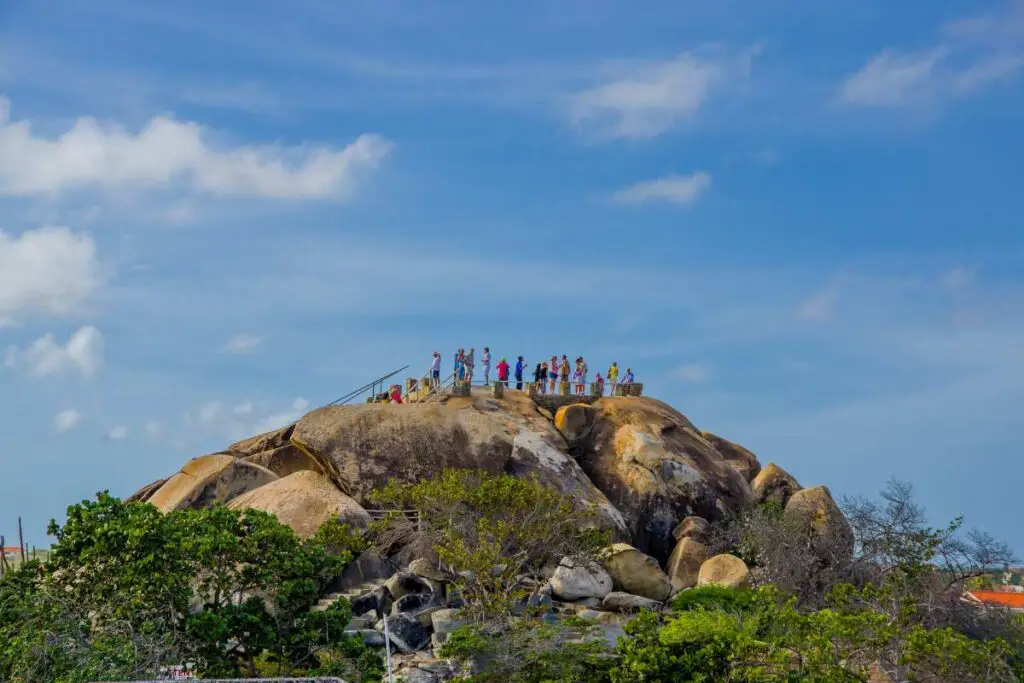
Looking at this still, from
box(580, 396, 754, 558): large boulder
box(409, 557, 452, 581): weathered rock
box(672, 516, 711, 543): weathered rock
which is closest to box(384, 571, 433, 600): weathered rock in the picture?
box(409, 557, 452, 581): weathered rock

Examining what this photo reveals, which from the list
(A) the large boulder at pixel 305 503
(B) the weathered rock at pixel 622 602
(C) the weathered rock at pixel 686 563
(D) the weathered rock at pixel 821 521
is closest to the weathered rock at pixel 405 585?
(A) the large boulder at pixel 305 503

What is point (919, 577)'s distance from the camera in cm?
3597

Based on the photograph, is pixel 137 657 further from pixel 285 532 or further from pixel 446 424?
pixel 446 424

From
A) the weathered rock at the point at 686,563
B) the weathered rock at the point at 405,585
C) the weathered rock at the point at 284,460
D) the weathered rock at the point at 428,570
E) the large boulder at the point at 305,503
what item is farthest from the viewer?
the weathered rock at the point at 284,460

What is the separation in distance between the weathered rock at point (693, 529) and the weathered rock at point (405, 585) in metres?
12.2

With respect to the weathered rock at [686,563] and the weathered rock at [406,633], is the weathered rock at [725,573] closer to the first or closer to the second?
the weathered rock at [686,563]

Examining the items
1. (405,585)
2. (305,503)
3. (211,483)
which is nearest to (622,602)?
(405,585)

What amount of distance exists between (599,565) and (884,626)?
1217 centimetres

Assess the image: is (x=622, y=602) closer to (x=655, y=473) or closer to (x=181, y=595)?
(x=655, y=473)

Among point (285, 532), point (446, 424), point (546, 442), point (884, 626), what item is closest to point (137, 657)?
point (285, 532)

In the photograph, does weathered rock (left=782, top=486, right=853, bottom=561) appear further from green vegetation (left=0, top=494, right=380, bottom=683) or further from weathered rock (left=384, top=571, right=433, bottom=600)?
green vegetation (left=0, top=494, right=380, bottom=683)

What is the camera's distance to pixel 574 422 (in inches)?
1905

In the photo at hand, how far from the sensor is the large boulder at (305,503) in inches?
1518

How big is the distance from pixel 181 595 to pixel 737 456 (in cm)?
3071
